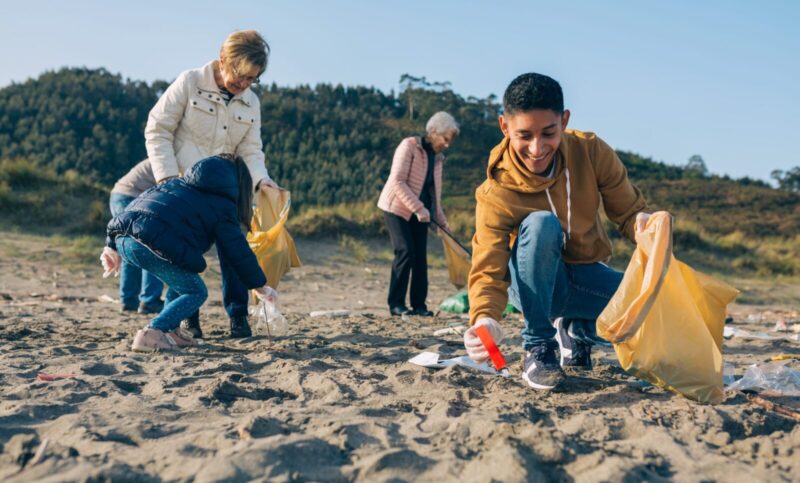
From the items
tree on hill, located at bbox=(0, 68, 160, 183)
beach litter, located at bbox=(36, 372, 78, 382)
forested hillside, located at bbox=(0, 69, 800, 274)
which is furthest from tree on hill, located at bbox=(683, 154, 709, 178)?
beach litter, located at bbox=(36, 372, 78, 382)

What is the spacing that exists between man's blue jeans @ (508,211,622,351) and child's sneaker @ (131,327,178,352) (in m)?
1.80

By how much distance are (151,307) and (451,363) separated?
286 cm

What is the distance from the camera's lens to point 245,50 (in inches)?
156

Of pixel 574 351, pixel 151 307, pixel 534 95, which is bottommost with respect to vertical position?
pixel 151 307

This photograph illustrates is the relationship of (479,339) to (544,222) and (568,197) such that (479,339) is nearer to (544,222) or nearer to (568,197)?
(544,222)

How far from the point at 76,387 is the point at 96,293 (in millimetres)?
4701

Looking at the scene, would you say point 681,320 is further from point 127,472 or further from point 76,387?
point 76,387

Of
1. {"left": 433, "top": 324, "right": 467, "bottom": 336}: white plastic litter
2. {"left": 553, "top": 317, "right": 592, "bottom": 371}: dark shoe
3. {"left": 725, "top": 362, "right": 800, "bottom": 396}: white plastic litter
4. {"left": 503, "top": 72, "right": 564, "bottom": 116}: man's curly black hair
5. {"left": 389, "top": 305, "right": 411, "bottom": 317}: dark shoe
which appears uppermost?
{"left": 503, "top": 72, "right": 564, "bottom": 116}: man's curly black hair

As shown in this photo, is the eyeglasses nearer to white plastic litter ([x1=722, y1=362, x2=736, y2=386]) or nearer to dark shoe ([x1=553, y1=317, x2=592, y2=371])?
dark shoe ([x1=553, y1=317, x2=592, y2=371])

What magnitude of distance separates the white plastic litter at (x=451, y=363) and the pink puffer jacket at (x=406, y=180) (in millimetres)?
2361

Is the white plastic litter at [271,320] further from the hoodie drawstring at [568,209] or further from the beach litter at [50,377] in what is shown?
the hoodie drawstring at [568,209]

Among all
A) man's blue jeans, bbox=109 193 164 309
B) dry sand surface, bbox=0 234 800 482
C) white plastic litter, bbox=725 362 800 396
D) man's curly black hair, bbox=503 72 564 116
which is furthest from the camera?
man's blue jeans, bbox=109 193 164 309

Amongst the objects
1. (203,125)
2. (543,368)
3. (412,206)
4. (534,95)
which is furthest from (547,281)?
(412,206)

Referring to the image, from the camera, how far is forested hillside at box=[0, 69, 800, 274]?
21188 mm
